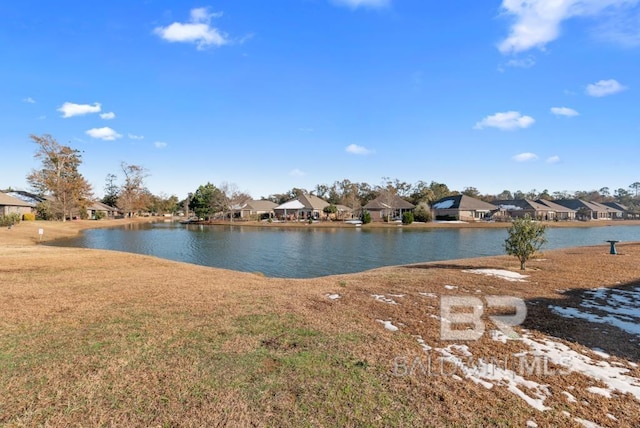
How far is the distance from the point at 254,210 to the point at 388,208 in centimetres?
2944

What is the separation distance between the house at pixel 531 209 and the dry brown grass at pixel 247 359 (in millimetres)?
72547

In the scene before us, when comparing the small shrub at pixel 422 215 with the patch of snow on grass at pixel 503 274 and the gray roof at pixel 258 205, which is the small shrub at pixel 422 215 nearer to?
the gray roof at pixel 258 205

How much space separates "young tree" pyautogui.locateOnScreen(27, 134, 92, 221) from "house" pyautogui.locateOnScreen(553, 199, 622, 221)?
103 m

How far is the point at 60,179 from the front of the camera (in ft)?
178

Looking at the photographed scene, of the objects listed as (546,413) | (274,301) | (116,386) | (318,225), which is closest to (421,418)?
(546,413)

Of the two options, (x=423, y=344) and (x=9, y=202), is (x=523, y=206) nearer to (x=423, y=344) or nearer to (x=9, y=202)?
(x=423, y=344)

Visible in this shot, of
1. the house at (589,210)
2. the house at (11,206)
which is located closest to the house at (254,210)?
the house at (11,206)

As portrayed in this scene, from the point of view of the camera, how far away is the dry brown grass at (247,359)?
11.5 ft

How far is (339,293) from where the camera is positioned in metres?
8.98

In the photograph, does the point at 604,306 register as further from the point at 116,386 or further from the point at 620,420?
the point at 116,386

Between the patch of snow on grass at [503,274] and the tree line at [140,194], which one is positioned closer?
the patch of snow on grass at [503,274]

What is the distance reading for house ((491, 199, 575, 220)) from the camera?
236ft

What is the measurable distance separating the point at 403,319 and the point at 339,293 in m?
2.58

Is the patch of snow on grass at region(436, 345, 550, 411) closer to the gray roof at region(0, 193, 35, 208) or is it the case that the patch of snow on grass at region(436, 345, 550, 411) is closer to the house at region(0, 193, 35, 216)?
the house at region(0, 193, 35, 216)
